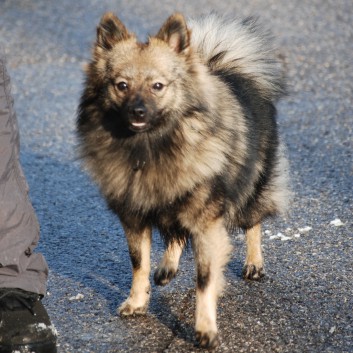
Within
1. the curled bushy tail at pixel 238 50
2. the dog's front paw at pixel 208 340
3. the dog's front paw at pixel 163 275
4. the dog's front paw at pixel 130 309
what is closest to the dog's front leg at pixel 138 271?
the dog's front paw at pixel 130 309

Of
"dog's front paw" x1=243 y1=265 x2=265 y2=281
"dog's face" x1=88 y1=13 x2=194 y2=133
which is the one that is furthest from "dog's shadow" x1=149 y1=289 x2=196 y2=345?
"dog's face" x1=88 y1=13 x2=194 y2=133

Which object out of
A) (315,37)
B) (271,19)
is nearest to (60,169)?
(315,37)

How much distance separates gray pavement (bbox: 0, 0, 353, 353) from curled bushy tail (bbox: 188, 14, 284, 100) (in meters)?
0.95

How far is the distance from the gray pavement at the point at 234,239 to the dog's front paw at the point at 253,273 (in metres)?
0.04

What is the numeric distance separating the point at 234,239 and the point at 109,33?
1625 millimetres

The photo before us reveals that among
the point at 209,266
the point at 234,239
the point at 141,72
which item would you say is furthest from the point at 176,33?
the point at 234,239

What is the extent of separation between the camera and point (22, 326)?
11.2 ft

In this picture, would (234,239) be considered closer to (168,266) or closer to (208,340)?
(168,266)

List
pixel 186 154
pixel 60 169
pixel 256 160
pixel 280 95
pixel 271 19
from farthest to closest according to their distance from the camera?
pixel 271 19 → pixel 60 169 → pixel 280 95 → pixel 256 160 → pixel 186 154

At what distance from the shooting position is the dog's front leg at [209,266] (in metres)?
3.69

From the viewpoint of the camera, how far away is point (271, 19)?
11.5m

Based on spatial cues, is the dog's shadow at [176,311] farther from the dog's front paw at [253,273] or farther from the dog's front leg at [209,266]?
the dog's front paw at [253,273]

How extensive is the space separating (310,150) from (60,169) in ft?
6.43

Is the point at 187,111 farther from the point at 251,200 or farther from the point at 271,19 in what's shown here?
the point at 271,19
